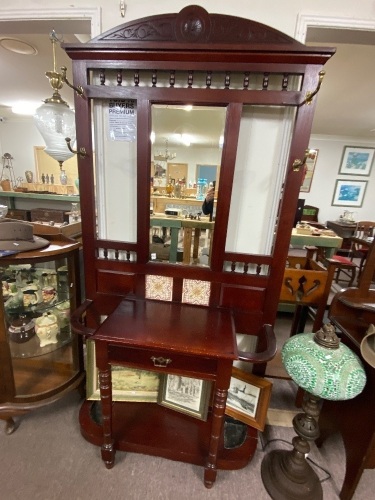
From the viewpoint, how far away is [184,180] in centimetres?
116

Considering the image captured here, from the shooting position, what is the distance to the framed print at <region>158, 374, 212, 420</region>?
4.47 ft

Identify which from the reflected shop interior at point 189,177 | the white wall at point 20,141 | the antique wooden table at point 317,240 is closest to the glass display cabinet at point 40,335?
the reflected shop interior at point 189,177

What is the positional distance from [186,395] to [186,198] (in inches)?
45.0

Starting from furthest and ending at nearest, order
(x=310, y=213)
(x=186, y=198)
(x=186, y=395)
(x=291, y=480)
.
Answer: (x=310, y=213) < (x=186, y=395) < (x=186, y=198) < (x=291, y=480)

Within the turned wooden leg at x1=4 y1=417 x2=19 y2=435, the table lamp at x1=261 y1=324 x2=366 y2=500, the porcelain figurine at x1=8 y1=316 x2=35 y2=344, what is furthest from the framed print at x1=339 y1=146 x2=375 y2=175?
the turned wooden leg at x1=4 y1=417 x2=19 y2=435

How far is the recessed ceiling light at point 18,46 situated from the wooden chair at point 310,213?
5.19 m

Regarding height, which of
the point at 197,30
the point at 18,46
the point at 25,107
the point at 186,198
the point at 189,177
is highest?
the point at 25,107

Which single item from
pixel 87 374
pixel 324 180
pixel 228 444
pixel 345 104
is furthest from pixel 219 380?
pixel 324 180

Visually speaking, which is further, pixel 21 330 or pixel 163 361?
pixel 21 330

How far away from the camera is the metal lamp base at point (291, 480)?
3.54 ft

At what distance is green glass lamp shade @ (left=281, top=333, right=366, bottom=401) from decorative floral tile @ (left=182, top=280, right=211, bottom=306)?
1.50 feet

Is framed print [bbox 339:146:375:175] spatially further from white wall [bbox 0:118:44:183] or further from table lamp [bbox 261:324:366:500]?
white wall [bbox 0:118:44:183]

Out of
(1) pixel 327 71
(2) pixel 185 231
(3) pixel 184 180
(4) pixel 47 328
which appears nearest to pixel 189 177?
(3) pixel 184 180

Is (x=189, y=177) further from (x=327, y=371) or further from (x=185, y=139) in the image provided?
(x=327, y=371)
